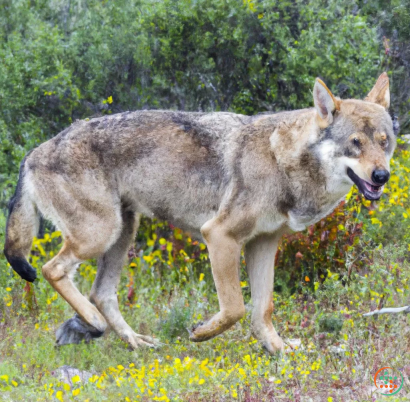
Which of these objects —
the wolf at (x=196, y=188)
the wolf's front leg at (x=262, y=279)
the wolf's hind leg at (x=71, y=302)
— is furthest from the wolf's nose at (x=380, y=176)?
the wolf's hind leg at (x=71, y=302)

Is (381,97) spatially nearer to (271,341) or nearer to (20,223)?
(271,341)

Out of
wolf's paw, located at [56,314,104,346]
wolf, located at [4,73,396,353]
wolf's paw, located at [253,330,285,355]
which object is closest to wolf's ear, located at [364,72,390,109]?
wolf, located at [4,73,396,353]

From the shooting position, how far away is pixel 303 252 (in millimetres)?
7254

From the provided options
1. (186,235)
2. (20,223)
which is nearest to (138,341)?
(20,223)

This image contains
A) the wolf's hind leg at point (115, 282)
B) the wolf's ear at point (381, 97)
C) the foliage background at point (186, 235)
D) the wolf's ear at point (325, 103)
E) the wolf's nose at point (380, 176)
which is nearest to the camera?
the wolf's nose at point (380, 176)

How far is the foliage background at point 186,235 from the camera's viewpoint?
17.4 ft

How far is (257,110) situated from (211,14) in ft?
4.02

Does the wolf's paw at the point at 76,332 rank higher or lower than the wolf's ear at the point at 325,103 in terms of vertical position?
lower

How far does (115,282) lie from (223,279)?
1386 millimetres

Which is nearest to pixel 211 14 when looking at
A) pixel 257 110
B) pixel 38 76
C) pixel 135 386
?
pixel 257 110

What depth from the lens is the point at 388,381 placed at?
16.1 feet

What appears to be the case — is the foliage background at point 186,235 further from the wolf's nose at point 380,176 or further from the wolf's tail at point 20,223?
the wolf's nose at point 380,176

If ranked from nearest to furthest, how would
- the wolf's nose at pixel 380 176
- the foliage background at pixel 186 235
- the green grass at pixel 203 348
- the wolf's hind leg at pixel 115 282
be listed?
1. the green grass at pixel 203 348
2. the wolf's nose at pixel 380 176
3. the foliage background at pixel 186 235
4. the wolf's hind leg at pixel 115 282

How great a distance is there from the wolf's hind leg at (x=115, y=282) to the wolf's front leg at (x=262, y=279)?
3.23 feet
